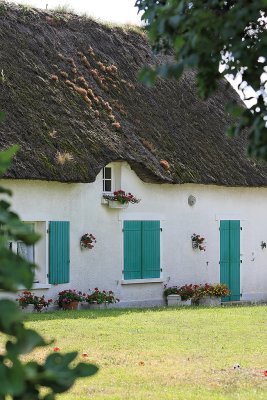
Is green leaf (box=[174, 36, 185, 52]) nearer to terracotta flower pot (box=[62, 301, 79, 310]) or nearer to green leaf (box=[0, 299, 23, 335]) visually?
green leaf (box=[0, 299, 23, 335])

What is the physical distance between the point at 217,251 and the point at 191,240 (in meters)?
0.81

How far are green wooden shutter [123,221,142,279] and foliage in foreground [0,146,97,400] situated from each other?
14.6 metres

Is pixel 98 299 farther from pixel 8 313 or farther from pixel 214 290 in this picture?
pixel 8 313

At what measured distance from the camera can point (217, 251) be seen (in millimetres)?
19516

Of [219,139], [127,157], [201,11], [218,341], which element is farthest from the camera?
[219,139]

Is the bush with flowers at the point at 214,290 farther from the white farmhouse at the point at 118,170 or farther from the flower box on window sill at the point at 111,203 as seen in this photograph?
the flower box on window sill at the point at 111,203

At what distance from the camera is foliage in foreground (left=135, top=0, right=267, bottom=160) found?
3.40 meters

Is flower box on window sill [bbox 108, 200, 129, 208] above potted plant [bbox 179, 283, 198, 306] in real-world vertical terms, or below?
above

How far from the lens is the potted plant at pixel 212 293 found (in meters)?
18.1

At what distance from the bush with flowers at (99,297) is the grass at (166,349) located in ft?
2.84

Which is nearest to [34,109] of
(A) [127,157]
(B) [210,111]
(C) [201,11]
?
(A) [127,157]

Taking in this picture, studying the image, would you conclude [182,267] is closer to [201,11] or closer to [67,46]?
[67,46]

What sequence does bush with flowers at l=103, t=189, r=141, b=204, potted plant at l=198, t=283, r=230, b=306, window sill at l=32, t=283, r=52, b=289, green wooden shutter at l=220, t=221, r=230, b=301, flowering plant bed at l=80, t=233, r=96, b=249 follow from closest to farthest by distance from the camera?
window sill at l=32, t=283, r=52, b=289, flowering plant bed at l=80, t=233, r=96, b=249, bush with flowers at l=103, t=189, r=141, b=204, potted plant at l=198, t=283, r=230, b=306, green wooden shutter at l=220, t=221, r=230, b=301

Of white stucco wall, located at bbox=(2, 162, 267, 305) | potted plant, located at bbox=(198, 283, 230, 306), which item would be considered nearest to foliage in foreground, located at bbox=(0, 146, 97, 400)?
white stucco wall, located at bbox=(2, 162, 267, 305)
